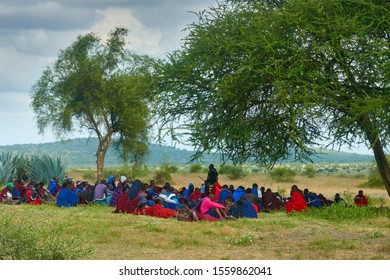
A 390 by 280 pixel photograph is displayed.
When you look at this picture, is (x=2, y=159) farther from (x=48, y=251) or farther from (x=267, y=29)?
(x=48, y=251)

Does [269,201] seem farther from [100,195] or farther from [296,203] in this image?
[100,195]

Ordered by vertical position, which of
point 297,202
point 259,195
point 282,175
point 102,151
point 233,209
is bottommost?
point 233,209

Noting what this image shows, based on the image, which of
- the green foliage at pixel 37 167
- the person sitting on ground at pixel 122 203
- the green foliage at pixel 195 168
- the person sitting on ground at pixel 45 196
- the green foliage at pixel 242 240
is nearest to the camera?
the green foliage at pixel 242 240

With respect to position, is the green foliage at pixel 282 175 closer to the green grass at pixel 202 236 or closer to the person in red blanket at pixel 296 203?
the person in red blanket at pixel 296 203

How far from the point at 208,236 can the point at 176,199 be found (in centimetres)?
664

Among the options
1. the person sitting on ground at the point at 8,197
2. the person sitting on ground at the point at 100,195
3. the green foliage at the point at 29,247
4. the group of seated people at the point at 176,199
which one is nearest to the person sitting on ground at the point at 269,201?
the group of seated people at the point at 176,199

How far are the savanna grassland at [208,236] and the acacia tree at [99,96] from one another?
67.9 ft

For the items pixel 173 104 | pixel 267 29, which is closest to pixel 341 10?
pixel 267 29

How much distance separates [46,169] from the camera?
41.7m

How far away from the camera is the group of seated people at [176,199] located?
22234 mm

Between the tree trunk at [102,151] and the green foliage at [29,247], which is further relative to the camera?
the tree trunk at [102,151]

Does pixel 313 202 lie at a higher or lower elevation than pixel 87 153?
lower

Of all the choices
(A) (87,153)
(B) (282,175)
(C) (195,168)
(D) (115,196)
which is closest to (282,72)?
(D) (115,196)

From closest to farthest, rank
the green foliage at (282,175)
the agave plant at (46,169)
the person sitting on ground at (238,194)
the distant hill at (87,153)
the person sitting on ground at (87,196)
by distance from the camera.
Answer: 1. the person sitting on ground at (238,194)
2. the person sitting on ground at (87,196)
3. the agave plant at (46,169)
4. the green foliage at (282,175)
5. the distant hill at (87,153)
